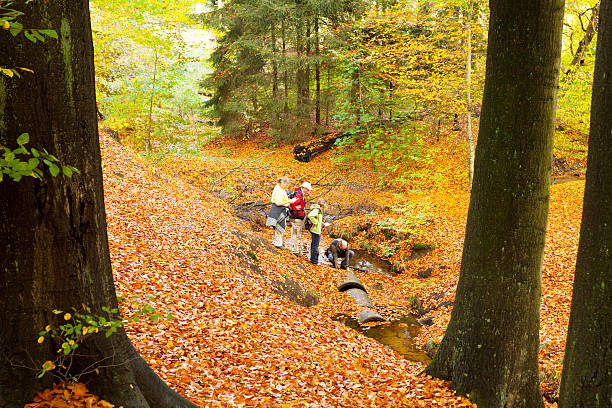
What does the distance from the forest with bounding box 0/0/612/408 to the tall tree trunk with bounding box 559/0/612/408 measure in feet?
0.04

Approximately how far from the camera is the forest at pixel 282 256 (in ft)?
8.05

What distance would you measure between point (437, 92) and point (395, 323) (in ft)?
29.4

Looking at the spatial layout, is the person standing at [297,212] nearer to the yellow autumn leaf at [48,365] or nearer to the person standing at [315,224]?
the person standing at [315,224]

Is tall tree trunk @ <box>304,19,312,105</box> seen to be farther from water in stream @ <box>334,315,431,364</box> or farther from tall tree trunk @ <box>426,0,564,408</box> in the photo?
tall tree trunk @ <box>426,0,564,408</box>

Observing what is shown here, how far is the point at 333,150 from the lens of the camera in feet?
75.6

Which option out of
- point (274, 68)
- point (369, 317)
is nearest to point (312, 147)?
point (274, 68)

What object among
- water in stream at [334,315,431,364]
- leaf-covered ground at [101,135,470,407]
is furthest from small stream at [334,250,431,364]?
leaf-covered ground at [101,135,470,407]

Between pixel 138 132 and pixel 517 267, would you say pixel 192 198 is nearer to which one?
pixel 138 132

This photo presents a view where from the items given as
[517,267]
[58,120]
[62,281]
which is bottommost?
[517,267]

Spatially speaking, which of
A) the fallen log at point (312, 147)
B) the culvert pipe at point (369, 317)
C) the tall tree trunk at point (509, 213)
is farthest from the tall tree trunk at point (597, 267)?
the fallen log at point (312, 147)

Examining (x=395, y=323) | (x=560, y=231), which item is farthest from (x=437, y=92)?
(x=395, y=323)

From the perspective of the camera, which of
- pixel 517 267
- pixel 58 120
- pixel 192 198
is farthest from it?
pixel 192 198

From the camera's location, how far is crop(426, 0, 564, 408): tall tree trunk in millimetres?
4109

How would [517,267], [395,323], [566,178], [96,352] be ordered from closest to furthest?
1. [96,352]
2. [517,267]
3. [395,323]
4. [566,178]
